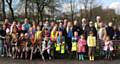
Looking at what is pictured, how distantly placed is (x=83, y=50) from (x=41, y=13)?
72.0ft

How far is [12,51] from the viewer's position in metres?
17.2

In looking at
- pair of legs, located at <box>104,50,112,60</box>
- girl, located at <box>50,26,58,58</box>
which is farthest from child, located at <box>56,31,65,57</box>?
pair of legs, located at <box>104,50,112,60</box>

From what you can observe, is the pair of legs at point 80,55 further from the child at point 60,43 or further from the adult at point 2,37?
the adult at point 2,37

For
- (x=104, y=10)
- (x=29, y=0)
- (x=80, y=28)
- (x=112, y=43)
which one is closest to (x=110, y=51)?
(x=112, y=43)

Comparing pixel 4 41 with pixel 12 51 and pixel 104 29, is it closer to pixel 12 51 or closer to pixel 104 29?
pixel 12 51

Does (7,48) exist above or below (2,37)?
below

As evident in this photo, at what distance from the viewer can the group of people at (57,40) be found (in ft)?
55.7

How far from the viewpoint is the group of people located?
668 inches

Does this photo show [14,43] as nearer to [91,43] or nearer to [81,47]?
[81,47]

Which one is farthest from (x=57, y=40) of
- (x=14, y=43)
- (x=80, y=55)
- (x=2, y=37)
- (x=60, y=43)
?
(x=2, y=37)

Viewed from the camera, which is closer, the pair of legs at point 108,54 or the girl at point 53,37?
the girl at point 53,37

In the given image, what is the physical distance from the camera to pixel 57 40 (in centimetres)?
1703

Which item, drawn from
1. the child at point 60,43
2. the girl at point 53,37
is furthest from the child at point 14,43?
the child at point 60,43

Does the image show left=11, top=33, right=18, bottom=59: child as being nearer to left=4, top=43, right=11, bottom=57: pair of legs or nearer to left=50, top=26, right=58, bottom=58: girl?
left=4, top=43, right=11, bottom=57: pair of legs
